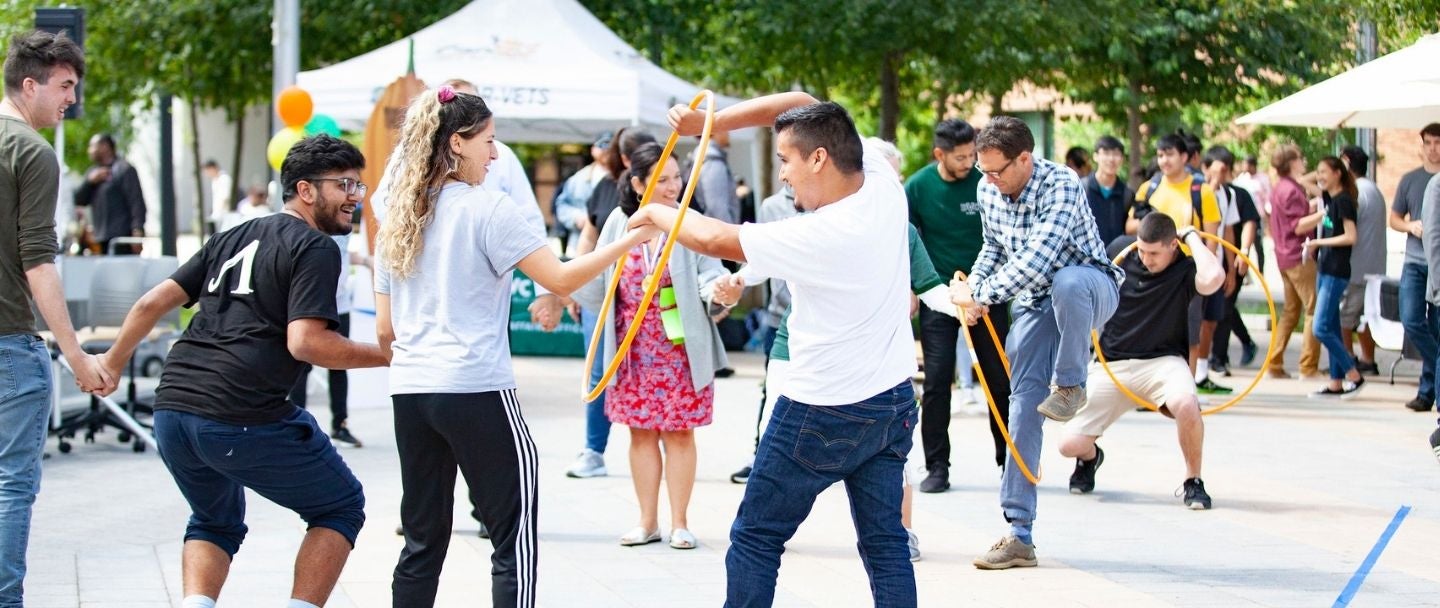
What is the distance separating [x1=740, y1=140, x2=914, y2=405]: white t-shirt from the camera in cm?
432

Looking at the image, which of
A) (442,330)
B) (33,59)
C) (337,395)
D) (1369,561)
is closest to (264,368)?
(442,330)

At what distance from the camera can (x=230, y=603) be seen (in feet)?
19.6

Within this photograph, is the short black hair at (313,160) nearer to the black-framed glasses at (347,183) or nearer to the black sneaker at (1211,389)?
the black-framed glasses at (347,183)

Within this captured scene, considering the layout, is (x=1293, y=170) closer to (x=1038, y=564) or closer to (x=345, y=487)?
(x=1038, y=564)

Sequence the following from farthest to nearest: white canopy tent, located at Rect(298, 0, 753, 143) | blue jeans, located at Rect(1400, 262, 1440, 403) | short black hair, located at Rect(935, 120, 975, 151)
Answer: white canopy tent, located at Rect(298, 0, 753, 143)
blue jeans, located at Rect(1400, 262, 1440, 403)
short black hair, located at Rect(935, 120, 975, 151)

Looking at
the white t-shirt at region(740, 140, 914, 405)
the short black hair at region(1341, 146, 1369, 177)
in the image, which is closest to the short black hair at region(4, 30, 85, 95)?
the white t-shirt at region(740, 140, 914, 405)

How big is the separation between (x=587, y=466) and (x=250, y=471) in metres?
4.13

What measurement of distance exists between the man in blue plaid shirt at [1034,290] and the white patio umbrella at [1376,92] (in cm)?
380

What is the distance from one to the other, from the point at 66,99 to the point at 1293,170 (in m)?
11.2

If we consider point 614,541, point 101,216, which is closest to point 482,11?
point 101,216

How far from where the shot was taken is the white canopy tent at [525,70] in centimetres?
1415

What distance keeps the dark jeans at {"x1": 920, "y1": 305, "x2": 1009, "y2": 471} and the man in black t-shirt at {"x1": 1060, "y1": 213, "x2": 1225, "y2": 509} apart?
463 mm

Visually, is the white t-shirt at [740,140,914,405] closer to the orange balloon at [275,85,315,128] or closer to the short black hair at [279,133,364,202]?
the short black hair at [279,133,364,202]

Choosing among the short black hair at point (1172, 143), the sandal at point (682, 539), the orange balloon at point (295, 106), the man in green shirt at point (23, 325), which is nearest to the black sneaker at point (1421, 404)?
the short black hair at point (1172, 143)
